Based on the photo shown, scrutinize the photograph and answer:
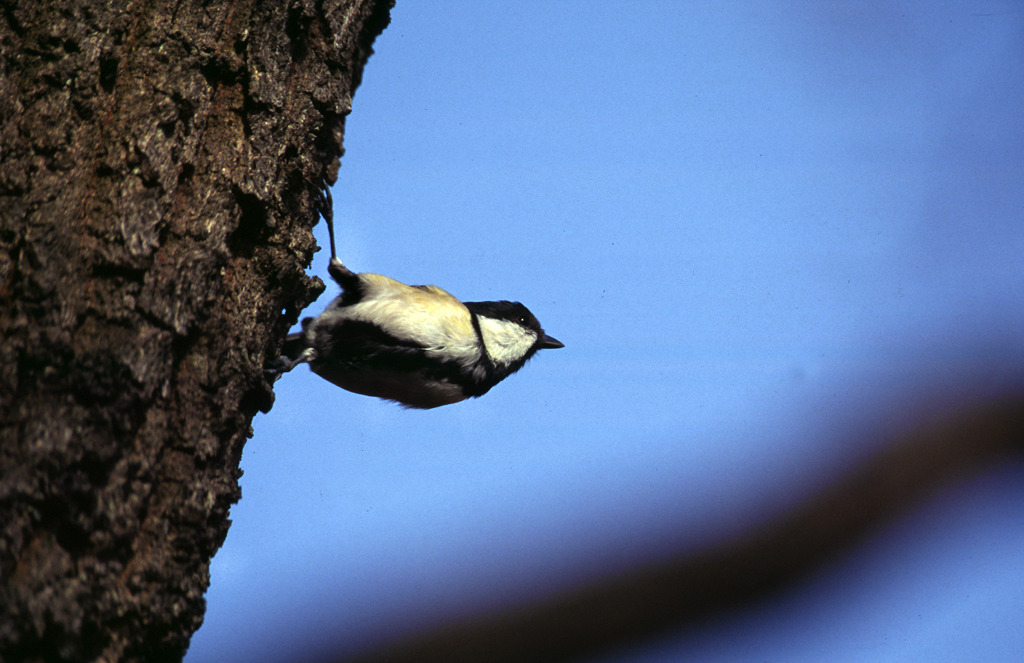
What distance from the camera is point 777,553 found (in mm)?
885

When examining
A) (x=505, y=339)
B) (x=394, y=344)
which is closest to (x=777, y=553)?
(x=394, y=344)

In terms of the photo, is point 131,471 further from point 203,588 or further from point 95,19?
point 95,19

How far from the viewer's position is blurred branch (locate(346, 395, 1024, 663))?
0.84 meters

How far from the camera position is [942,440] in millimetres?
859

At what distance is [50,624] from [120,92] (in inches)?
42.5

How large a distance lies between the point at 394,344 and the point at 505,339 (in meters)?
0.81

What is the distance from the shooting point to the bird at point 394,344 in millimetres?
3092

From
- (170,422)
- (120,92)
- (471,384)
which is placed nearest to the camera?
(170,422)

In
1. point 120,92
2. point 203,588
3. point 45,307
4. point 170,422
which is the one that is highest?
point 120,92

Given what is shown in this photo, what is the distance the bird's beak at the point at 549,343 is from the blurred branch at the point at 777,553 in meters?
3.13

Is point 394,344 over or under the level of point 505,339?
under

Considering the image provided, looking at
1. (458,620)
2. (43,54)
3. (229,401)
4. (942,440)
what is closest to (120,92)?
(43,54)

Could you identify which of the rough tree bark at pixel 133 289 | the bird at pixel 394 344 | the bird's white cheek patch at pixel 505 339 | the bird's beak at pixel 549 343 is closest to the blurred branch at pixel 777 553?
the rough tree bark at pixel 133 289

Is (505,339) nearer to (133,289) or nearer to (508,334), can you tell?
(508,334)
